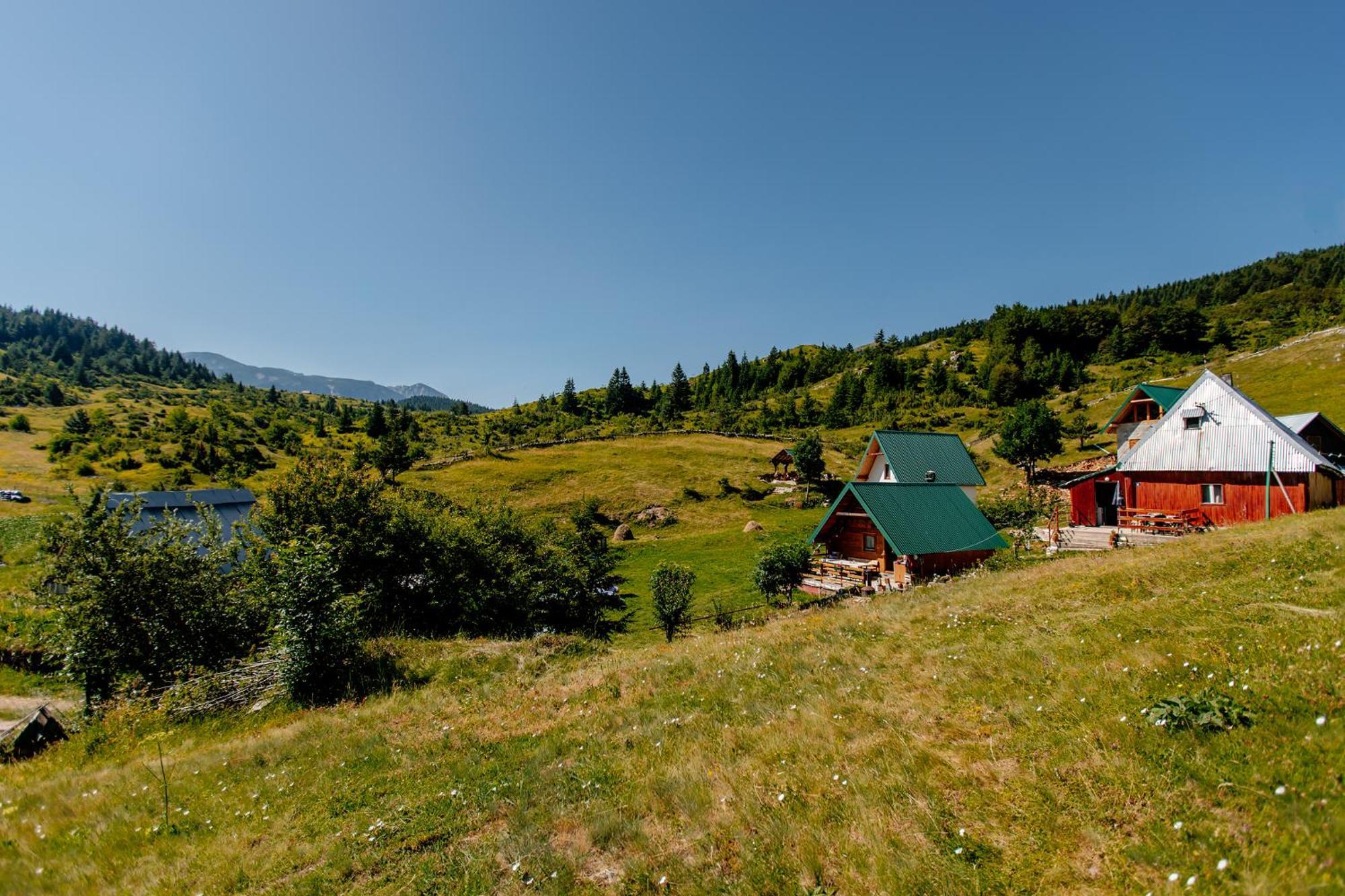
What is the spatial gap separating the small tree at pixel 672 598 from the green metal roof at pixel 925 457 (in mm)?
22437

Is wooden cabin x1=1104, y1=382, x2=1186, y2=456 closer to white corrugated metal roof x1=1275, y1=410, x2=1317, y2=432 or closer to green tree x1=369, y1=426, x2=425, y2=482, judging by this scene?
white corrugated metal roof x1=1275, y1=410, x2=1317, y2=432

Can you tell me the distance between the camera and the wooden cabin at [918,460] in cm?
Answer: 4194

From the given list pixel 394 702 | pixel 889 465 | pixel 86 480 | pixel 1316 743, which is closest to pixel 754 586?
pixel 889 465

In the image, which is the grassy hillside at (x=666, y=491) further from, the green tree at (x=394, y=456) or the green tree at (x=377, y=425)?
the green tree at (x=377, y=425)

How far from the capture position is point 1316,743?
4.61 meters

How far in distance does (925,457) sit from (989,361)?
111463 mm

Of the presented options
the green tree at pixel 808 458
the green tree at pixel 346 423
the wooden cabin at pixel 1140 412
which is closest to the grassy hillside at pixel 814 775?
the wooden cabin at pixel 1140 412

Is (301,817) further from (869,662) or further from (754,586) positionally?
(754,586)

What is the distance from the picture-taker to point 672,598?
86.2 feet

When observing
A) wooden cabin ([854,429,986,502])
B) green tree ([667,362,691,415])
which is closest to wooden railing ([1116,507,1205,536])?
wooden cabin ([854,429,986,502])

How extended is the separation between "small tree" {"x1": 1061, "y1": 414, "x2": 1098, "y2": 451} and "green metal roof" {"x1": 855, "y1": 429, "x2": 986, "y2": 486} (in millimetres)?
39754

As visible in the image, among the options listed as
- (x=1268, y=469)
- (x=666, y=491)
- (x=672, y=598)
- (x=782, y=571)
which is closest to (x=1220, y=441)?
(x=1268, y=469)

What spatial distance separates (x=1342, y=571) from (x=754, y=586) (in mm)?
25870

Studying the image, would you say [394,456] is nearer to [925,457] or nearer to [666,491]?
[666,491]
